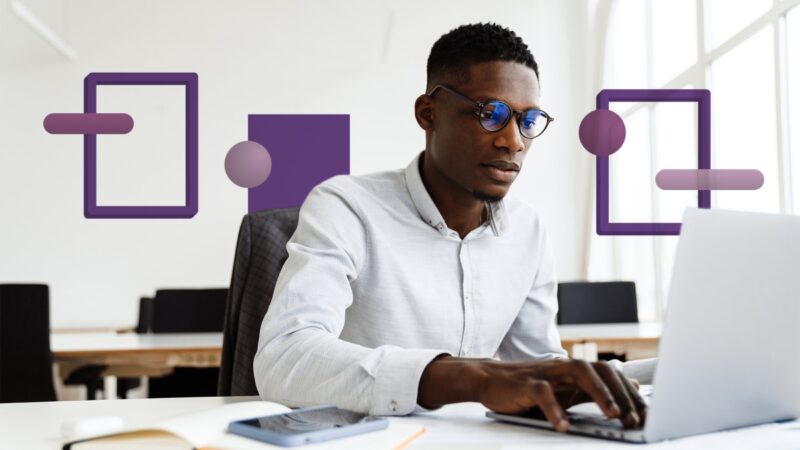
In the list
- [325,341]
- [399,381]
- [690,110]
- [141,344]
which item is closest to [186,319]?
[141,344]

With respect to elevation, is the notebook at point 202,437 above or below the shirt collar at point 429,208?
below

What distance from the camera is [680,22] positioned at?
227 inches

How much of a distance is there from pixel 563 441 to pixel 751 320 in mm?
256

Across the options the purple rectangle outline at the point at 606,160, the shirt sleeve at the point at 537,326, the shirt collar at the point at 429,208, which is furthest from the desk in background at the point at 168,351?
the shirt collar at the point at 429,208

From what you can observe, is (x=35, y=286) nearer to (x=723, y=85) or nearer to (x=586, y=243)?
(x=723, y=85)

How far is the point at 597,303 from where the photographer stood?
4090 millimetres

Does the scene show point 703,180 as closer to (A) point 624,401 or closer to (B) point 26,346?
(A) point 624,401

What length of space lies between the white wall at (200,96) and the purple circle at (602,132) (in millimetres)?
3426

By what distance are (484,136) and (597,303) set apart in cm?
280

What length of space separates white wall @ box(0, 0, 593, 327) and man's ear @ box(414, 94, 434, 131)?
16.5 ft

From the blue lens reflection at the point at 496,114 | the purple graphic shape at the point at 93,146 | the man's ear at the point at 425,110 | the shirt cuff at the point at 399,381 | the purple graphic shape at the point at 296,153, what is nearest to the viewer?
the shirt cuff at the point at 399,381

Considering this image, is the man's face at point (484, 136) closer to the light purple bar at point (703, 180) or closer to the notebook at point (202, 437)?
the notebook at point (202, 437)

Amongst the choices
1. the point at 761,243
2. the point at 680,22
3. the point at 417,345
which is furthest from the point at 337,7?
the point at 761,243

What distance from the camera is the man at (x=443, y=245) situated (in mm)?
1308
